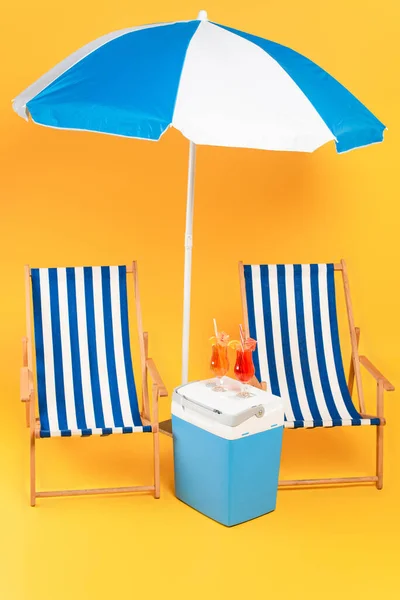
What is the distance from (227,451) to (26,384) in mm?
904

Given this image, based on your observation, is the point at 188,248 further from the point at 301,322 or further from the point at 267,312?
the point at 301,322

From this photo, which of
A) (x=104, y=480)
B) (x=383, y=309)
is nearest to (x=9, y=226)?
(x=104, y=480)

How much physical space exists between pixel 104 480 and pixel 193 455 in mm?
553

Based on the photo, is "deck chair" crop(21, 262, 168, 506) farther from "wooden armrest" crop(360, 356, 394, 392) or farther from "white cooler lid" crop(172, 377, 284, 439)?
"wooden armrest" crop(360, 356, 394, 392)

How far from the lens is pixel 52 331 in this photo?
14.1 feet

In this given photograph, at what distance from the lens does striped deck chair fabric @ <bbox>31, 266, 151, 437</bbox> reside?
4160 mm

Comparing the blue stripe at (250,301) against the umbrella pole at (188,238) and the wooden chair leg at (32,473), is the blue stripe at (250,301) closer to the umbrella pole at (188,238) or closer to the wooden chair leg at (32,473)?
the umbrella pole at (188,238)

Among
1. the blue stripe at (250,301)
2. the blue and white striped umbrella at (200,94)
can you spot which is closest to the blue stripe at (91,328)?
the blue stripe at (250,301)

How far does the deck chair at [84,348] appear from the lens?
4.12 metres

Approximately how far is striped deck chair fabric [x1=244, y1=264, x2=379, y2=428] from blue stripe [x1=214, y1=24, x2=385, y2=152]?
0.92 meters

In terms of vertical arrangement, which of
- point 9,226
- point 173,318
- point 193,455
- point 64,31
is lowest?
point 193,455

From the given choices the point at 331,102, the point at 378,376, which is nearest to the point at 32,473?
the point at 378,376

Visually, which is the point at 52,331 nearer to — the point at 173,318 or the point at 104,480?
the point at 104,480

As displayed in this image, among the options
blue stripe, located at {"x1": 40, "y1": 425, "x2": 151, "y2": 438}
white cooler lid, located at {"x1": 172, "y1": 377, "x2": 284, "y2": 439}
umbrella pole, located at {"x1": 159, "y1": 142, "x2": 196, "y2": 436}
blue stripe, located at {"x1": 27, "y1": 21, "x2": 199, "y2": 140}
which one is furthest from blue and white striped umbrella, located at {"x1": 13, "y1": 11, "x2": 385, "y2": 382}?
blue stripe, located at {"x1": 40, "y1": 425, "x2": 151, "y2": 438}
